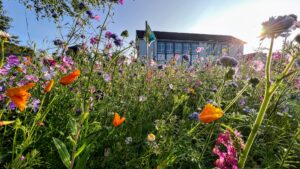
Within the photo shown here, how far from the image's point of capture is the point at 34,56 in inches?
116

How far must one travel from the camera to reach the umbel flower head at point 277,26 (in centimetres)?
114

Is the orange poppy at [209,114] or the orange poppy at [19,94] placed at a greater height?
the orange poppy at [19,94]

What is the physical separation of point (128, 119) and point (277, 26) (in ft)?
5.14

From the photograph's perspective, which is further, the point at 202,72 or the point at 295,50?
the point at 202,72

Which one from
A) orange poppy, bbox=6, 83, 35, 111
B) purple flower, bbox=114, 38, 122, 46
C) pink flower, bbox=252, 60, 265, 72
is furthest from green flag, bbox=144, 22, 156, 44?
orange poppy, bbox=6, 83, 35, 111

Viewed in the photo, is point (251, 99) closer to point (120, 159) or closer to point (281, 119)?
point (281, 119)

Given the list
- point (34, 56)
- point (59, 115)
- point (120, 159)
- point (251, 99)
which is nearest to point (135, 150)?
point (120, 159)

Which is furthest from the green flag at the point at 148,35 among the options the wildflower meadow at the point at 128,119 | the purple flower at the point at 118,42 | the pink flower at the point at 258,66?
the pink flower at the point at 258,66

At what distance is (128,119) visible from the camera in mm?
2480

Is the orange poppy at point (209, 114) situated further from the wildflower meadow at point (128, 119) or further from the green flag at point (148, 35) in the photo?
the green flag at point (148, 35)

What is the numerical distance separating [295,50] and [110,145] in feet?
4.58

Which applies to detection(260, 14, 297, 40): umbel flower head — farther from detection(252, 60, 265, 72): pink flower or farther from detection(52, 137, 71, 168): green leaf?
detection(252, 60, 265, 72): pink flower

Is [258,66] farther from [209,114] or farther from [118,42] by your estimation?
[209,114]

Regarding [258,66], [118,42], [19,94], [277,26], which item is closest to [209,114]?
[277,26]
